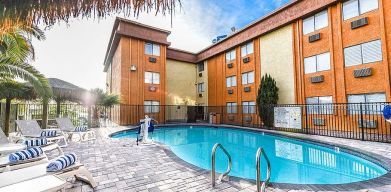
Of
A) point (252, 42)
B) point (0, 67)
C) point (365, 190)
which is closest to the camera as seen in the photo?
point (365, 190)

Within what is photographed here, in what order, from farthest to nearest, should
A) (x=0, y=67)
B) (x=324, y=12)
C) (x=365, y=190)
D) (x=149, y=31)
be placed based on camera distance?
(x=149, y=31), (x=324, y=12), (x=0, y=67), (x=365, y=190)

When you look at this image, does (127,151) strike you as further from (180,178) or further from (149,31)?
(149,31)

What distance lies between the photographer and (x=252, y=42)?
1789 centimetres

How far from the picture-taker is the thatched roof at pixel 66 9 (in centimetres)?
176

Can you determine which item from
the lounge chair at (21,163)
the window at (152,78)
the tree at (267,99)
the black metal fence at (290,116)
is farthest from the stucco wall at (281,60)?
the lounge chair at (21,163)

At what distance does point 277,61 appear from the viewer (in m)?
15.7

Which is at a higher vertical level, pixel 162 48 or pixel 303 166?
pixel 162 48

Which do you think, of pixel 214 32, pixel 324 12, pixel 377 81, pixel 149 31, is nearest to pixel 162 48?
pixel 149 31

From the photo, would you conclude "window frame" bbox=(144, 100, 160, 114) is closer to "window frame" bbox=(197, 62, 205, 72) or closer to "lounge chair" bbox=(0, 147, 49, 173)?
"window frame" bbox=(197, 62, 205, 72)

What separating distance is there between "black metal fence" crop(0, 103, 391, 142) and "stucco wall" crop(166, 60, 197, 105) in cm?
273

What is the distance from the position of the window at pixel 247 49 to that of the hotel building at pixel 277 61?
99 millimetres

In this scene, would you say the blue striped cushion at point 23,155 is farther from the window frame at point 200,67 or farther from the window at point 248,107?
the window frame at point 200,67

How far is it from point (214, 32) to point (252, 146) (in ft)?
60.3

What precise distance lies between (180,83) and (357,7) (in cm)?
1739
